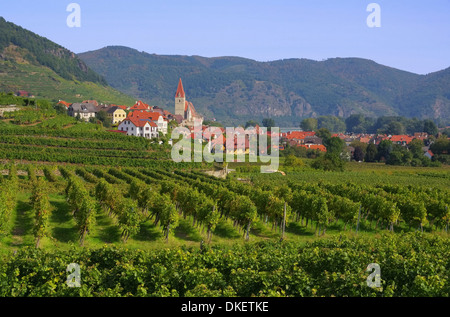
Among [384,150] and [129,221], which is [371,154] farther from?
[129,221]

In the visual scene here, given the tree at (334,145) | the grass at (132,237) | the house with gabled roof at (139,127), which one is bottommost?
the grass at (132,237)

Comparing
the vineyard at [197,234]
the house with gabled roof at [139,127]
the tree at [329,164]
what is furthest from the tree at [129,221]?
the house with gabled roof at [139,127]

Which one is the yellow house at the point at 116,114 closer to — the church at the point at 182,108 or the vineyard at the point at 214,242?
the church at the point at 182,108

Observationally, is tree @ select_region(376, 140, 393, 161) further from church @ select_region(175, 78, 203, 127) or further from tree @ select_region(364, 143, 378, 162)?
church @ select_region(175, 78, 203, 127)

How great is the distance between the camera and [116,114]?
122875 millimetres

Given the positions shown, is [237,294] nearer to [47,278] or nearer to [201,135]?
[47,278]

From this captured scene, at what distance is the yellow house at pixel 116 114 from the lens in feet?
399

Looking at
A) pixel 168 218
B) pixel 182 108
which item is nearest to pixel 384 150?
pixel 182 108

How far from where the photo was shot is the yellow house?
399ft

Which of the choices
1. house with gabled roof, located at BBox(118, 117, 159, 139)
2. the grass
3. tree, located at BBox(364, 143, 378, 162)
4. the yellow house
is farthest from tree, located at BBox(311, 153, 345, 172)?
the yellow house

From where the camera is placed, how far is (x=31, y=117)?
8894cm
